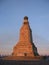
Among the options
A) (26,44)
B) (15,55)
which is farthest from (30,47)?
(15,55)

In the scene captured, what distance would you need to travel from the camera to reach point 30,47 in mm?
61000

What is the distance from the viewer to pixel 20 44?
204 feet

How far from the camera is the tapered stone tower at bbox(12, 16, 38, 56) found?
6088 cm

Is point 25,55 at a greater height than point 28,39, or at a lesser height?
lesser

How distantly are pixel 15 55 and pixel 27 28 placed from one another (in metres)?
10.6

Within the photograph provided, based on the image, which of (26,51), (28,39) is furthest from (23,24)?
(26,51)

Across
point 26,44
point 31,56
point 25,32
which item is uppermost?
point 25,32

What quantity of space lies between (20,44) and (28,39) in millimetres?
3461

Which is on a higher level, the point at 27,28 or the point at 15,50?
the point at 27,28

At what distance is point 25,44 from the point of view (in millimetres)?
61938

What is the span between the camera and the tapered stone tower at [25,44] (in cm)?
6088

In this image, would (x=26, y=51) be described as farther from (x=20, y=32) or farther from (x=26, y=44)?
(x=20, y=32)

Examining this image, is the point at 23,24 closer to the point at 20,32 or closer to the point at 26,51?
the point at 20,32

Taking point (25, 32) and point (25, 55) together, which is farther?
point (25, 32)
